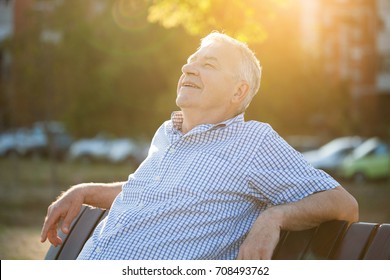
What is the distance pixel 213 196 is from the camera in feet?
10.4

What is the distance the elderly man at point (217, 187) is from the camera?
300 centimetres

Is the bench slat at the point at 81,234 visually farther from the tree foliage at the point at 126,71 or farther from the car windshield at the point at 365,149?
the car windshield at the point at 365,149

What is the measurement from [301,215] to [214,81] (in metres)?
0.77

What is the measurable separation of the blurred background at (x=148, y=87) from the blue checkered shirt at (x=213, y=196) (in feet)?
32.5

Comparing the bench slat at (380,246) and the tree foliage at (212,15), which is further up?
the tree foliage at (212,15)

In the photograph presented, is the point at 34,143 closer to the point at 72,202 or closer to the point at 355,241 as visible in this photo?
the point at 72,202

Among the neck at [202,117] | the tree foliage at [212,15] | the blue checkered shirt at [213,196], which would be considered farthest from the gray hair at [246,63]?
the tree foliage at [212,15]

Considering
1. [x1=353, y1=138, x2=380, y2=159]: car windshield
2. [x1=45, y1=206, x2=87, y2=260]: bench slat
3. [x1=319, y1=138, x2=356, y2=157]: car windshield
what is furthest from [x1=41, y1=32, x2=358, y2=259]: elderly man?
[x1=319, y1=138, x2=356, y2=157]: car windshield

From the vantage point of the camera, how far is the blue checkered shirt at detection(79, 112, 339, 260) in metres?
3.13

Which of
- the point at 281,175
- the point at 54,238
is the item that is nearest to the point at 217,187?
the point at 281,175

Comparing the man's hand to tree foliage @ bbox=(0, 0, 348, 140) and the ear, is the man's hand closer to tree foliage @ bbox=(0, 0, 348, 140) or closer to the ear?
the ear

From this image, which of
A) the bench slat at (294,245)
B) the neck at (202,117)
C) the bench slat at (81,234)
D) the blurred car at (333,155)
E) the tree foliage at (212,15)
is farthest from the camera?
the blurred car at (333,155)
